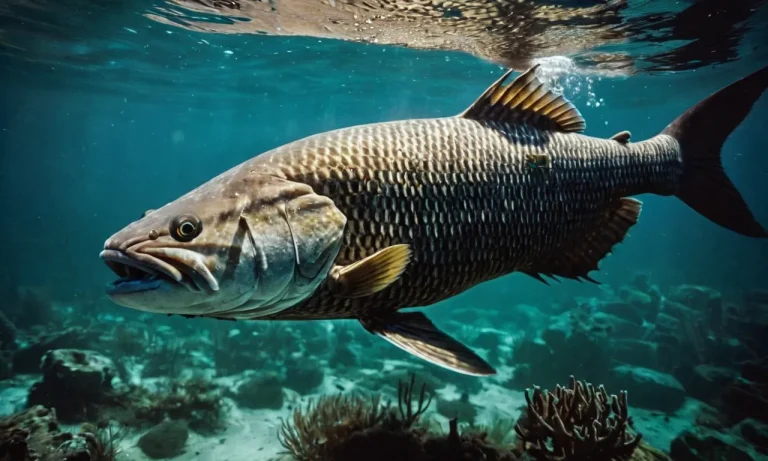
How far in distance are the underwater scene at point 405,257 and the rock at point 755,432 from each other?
0.21 feet

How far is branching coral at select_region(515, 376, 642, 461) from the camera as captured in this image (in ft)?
12.2

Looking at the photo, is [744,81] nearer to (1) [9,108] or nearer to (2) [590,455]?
(2) [590,455]

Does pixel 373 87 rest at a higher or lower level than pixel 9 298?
higher

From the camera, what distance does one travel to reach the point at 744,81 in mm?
3695

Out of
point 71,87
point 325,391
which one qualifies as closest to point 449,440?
point 325,391

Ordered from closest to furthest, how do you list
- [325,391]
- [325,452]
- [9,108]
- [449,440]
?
1. [449,440]
2. [325,452]
3. [325,391]
4. [9,108]

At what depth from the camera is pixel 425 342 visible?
254cm

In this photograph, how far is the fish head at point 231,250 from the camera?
193cm

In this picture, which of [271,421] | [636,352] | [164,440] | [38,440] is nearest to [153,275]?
[38,440]

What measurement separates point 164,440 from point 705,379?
524 inches

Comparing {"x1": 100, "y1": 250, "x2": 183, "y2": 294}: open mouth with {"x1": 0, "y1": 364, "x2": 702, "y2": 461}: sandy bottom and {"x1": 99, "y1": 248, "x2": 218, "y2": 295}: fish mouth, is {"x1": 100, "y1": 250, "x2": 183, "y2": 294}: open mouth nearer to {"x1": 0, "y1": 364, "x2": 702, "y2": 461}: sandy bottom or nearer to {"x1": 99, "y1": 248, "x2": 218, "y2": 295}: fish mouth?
{"x1": 99, "y1": 248, "x2": 218, "y2": 295}: fish mouth

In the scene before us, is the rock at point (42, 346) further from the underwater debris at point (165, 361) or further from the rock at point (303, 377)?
the rock at point (303, 377)

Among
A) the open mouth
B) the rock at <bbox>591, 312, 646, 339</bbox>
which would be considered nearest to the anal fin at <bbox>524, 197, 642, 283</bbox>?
the open mouth

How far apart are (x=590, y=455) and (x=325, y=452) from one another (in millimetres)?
2636
